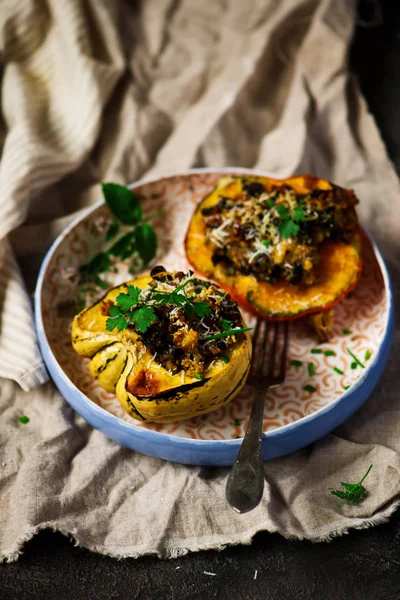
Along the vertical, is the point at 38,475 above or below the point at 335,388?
above

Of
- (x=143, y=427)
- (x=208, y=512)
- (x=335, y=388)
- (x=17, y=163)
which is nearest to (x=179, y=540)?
(x=208, y=512)

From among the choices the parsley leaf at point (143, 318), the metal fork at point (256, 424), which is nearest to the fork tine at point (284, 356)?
the metal fork at point (256, 424)

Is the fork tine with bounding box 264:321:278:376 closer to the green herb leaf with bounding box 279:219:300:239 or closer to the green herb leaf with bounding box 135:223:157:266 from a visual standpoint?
the green herb leaf with bounding box 279:219:300:239

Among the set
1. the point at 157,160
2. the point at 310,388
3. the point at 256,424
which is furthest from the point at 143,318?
the point at 157,160

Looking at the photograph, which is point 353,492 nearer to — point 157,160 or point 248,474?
point 248,474

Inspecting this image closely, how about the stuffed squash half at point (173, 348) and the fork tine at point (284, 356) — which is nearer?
the stuffed squash half at point (173, 348)

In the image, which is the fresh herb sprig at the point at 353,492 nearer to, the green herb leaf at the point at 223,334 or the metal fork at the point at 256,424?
the metal fork at the point at 256,424

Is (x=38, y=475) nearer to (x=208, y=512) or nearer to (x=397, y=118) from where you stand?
(x=208, y=512)
